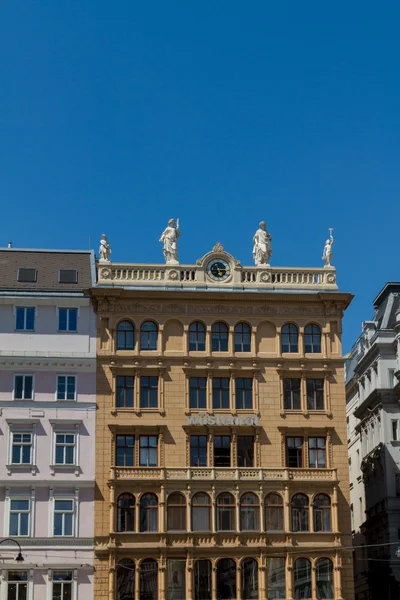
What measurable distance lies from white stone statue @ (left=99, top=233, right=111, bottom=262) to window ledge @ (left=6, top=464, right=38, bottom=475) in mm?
14267

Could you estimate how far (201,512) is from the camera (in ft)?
230

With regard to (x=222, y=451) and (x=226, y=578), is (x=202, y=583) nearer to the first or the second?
(x=226, y=578)

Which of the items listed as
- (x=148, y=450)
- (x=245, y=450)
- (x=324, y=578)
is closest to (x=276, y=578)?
(x=324, y=578)

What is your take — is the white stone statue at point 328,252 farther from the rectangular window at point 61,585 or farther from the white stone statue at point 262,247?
the rectangular window at point 61,585

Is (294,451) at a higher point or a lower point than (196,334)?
lower

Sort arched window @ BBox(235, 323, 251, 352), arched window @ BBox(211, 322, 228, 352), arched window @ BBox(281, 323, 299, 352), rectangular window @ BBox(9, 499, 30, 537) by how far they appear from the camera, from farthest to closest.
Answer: arched window @ BBox(281, 323, 299, 352) < arched window @ BBox(235, 323, 251, 352) < arched window @ BBox(211, 322, 228, 352) < rectangular window @ BBox(9, 499, 30, 537)

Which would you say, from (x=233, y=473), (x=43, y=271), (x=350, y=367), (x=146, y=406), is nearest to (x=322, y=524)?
(x=233, y=473)

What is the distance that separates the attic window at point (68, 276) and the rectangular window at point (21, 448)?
10807 mm

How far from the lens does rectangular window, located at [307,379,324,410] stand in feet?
240

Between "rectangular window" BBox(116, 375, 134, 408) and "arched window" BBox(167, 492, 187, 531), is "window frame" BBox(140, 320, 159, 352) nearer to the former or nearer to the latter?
"rectangular window" BBox(116, 375, 134, 408)

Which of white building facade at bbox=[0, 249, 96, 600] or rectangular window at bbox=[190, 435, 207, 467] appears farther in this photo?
rectangular window at bbox=[190, 435, 207, 467]

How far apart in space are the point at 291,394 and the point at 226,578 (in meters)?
12.4

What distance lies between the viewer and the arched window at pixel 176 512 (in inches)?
2753

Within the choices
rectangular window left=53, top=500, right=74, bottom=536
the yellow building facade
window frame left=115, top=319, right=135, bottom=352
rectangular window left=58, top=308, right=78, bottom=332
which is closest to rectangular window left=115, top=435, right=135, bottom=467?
the yellow building facade
